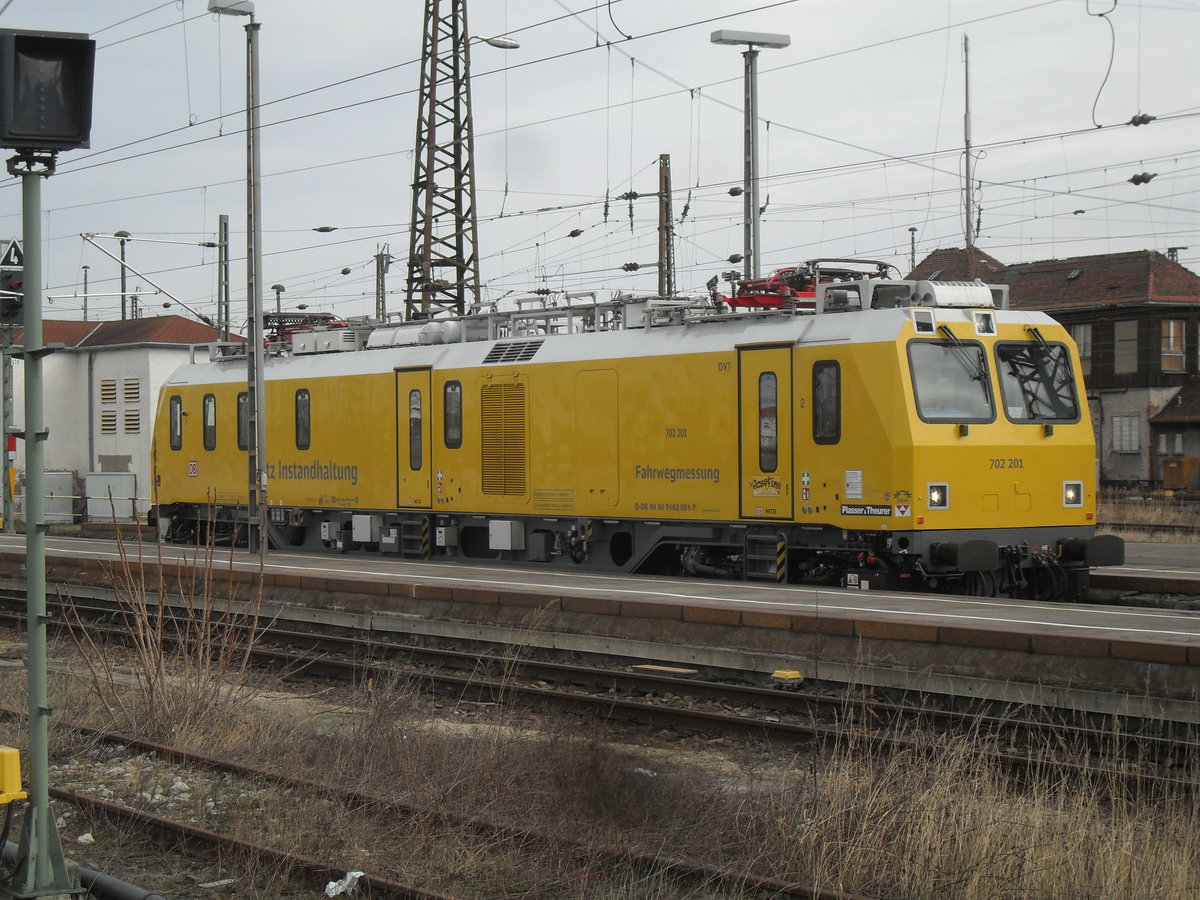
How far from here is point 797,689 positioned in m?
11.3

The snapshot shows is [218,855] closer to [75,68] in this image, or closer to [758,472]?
[75,68]

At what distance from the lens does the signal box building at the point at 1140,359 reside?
4456 centimetres

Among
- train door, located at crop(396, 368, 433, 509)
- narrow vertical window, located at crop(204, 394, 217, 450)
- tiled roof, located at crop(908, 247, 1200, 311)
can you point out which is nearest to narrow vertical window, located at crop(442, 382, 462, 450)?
train door, located at crop(396, 368, 433, 509)

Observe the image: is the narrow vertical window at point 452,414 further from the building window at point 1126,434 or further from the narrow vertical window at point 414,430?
the building window at point 1126,434

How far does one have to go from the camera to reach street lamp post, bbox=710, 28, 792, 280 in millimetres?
22688

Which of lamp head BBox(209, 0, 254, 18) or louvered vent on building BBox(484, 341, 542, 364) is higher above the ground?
lamp head BBox(209, 0, 254, 18)

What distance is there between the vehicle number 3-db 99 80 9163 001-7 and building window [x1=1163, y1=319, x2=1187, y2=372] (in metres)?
33.6

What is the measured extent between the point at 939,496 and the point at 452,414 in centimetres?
799

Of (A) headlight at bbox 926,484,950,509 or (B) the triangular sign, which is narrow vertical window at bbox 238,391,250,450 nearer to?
(B) the triangular sign

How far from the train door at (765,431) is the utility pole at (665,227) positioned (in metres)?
18.0

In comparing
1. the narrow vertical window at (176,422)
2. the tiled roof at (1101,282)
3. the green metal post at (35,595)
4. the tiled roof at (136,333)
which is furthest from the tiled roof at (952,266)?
the green metal post at (35,595)

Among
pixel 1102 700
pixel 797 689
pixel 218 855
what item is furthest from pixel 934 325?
pixel 218 855

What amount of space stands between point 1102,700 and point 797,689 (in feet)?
8.74

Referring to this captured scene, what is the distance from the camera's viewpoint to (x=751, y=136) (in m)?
23.2
